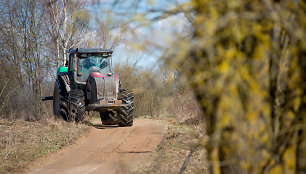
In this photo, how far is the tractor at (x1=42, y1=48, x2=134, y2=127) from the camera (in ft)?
42.1

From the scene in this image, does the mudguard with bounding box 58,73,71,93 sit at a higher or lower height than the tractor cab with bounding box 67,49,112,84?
lower

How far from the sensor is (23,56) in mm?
20484

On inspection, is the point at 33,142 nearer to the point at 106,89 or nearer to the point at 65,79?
the point at 106,89

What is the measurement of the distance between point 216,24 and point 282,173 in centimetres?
119

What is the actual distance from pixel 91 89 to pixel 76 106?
0.82 metres

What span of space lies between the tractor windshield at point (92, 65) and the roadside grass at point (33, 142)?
2.38 meters

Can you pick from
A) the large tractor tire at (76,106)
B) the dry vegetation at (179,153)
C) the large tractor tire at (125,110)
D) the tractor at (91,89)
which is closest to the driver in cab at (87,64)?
the tractor at (91,89)

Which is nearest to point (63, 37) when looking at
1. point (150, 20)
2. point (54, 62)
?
point (54, 62)

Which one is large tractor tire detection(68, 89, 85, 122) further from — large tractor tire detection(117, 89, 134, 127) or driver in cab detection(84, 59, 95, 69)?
driver in cab detection(84, 59, 95, 69)

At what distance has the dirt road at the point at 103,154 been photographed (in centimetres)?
695

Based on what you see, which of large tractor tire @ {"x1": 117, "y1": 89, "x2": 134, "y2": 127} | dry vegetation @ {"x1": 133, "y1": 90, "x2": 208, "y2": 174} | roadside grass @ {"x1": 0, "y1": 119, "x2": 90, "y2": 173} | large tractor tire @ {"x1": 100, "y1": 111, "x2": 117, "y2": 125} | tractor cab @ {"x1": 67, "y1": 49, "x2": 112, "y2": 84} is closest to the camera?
dry vegetation @ {"x1": 133, "y1": 90, "x2": 208, "y2": 174}

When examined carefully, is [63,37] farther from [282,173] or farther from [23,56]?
[282,173]

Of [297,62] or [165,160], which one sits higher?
[297,62]

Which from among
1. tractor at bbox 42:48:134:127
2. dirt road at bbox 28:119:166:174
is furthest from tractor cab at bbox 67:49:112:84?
dirt road at bbox 28:119:166:174
